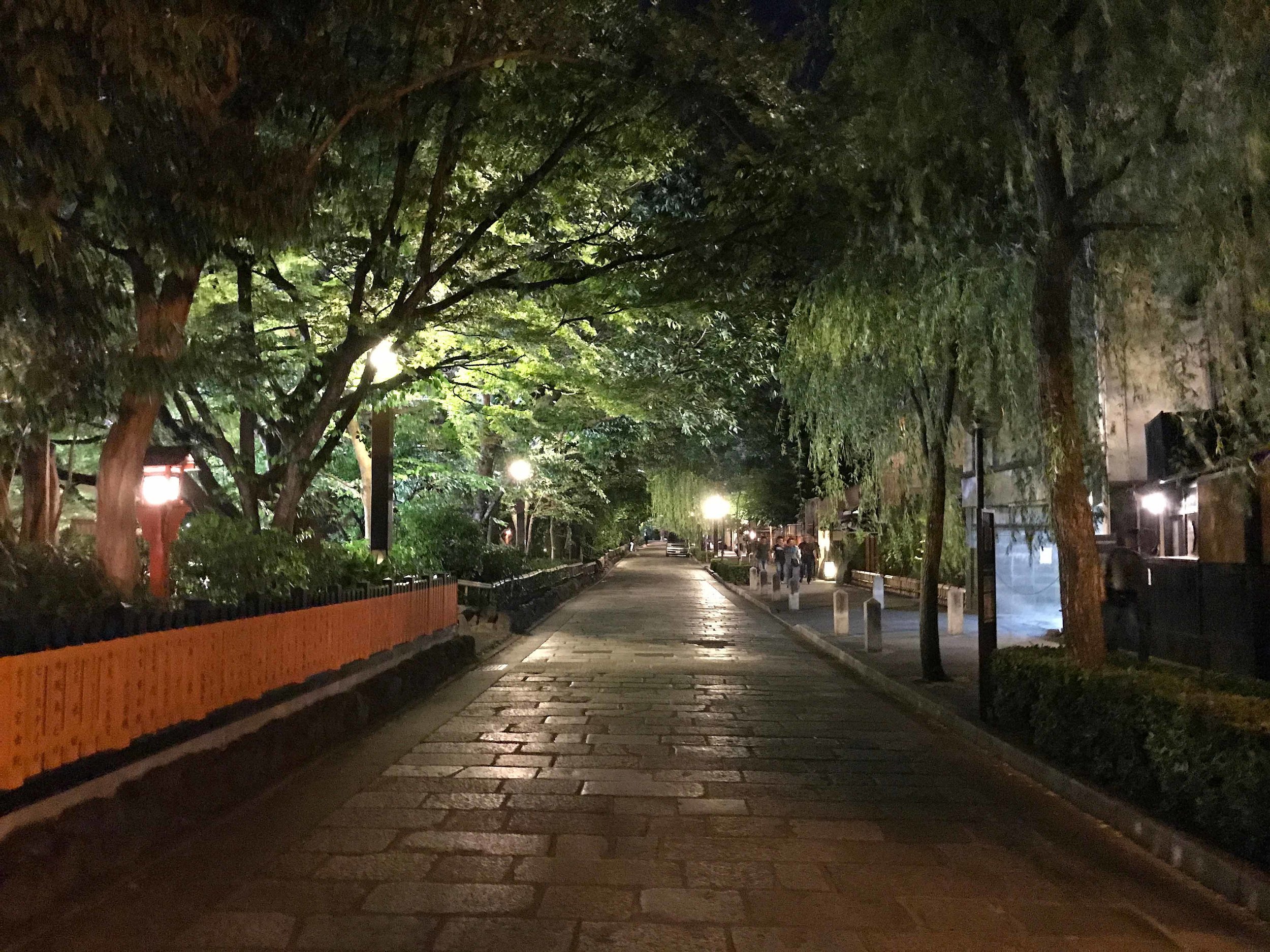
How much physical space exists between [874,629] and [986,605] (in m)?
6.50

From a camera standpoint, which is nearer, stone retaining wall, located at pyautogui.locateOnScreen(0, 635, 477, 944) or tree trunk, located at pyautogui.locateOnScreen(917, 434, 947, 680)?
stone retaining wall, located at pyautogui.locateOnScreen(0, 635, 477, 944)

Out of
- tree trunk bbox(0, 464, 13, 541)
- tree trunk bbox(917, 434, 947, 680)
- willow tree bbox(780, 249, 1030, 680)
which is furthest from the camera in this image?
tree trunk bbox(917, 434, 947, 680)

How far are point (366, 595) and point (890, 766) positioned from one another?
6.33m

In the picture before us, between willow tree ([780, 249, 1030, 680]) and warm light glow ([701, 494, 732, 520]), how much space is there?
108 ft

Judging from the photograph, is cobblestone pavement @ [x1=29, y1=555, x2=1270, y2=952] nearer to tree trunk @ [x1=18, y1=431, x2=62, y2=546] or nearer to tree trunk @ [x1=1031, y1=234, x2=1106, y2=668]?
tree trunk @ [x1=1031, y1=234, x2=1106, y2=668]

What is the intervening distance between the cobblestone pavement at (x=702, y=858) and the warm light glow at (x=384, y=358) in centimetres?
501

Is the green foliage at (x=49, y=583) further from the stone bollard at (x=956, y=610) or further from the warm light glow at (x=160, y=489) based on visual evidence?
the stone bollard at (x=956, y=610)

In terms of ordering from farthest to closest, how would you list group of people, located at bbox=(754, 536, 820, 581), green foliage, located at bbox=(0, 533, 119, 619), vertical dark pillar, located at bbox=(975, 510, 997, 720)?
group of people, located at bbox=(754, 536, 820, 581), vertical dark pillar, located at bbox=(975, 510, 997, 720), green foliage, located at bbox=(0, 533, 119, 619)

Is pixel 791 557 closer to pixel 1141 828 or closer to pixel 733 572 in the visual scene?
pixel 733 572

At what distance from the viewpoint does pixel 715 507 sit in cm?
4844

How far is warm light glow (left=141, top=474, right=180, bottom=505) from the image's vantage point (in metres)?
12.0

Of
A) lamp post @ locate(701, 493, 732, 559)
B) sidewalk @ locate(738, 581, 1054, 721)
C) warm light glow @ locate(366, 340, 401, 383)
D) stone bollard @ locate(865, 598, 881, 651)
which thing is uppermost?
warm light glow @ locate(366, 340, 401, 383)

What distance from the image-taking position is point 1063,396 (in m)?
8.93

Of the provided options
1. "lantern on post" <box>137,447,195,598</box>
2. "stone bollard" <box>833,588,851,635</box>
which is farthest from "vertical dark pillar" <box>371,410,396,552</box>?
"stone bollard" <box>833,588,851,635</box>
